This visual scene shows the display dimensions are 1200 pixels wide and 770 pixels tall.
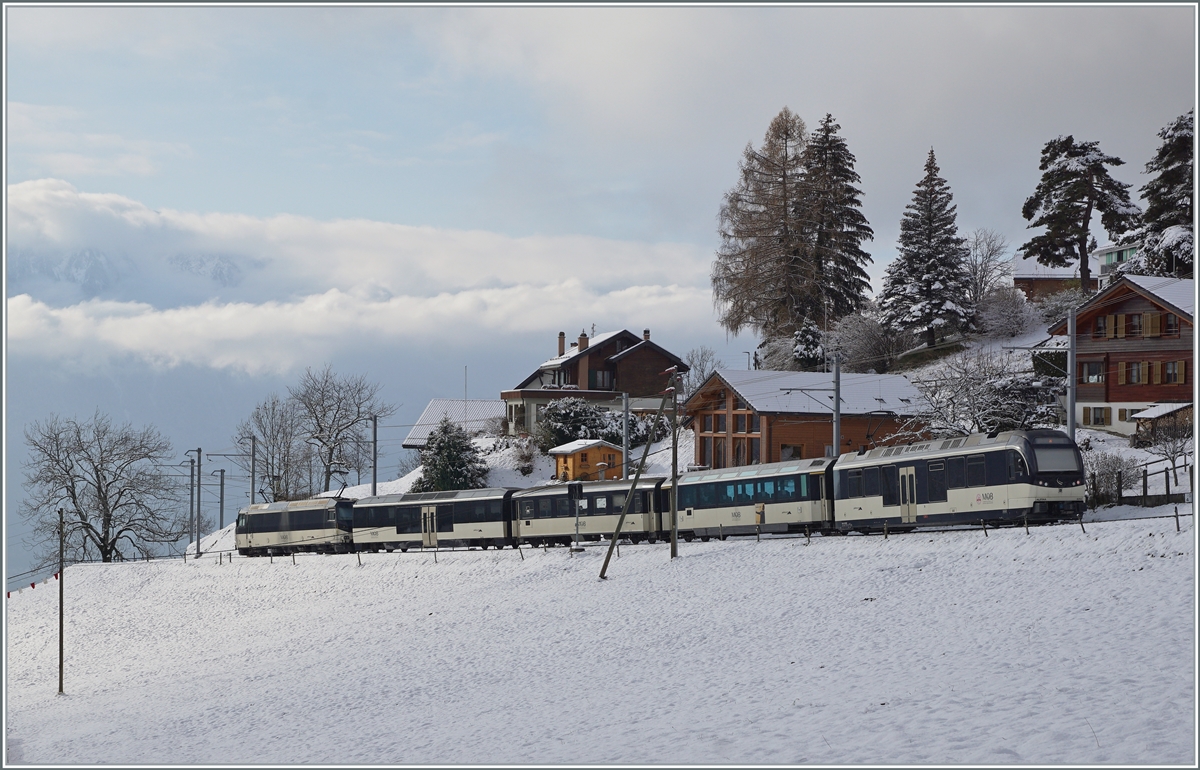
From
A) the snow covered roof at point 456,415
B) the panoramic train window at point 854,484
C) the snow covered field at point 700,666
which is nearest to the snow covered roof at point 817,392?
the snow covered field at point 700,666

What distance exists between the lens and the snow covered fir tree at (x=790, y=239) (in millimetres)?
74500

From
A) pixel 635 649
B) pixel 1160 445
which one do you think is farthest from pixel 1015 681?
pixel 1160 445

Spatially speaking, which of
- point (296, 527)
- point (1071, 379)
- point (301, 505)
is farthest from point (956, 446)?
point (296, 527)

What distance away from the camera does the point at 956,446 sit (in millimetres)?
30422

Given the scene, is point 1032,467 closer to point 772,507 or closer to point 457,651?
point 772,507

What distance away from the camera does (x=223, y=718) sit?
2464cm

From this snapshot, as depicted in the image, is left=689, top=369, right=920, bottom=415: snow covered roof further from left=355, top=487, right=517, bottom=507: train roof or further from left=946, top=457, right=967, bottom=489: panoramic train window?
left=946, top=457, right=967, bottom=489: panoramic train window

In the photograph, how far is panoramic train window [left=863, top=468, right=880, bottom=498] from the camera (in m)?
33.1

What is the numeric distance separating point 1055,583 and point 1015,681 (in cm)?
642

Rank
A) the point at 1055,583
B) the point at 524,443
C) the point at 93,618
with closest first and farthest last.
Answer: the point at 1055,583 → the point at 93,618 → the point at 524,443

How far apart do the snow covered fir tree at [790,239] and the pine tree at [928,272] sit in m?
3.97

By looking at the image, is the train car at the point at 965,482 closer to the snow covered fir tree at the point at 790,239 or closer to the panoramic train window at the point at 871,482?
the panoramic train window at the point at 871,482

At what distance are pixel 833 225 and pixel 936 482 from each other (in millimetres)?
47883

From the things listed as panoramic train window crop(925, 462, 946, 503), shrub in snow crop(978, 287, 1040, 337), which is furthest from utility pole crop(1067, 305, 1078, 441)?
shrub in snow crop(978, 287, 1040, 337)
